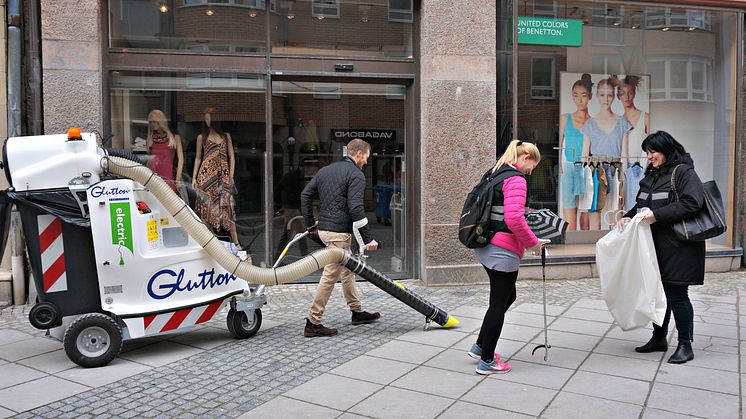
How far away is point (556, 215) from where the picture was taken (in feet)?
33.4

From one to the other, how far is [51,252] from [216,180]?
3823 millimetres

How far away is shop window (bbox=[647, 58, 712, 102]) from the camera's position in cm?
1070

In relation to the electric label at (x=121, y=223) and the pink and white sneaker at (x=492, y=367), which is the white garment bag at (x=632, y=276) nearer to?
the pink and white sneaker at (x=492, y=367)

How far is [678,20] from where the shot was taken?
1030 cm

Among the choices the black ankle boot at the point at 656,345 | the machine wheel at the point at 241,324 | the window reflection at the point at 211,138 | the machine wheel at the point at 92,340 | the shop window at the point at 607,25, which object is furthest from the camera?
the shop window at the point at 607,25

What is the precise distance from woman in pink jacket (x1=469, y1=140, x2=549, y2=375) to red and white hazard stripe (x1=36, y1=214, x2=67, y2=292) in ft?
10.8

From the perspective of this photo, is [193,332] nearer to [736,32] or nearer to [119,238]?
[119,238]

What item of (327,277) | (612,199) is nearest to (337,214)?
(327,277)

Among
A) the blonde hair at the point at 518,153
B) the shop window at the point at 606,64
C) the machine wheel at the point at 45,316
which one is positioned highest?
the shop window at the point at 606,64

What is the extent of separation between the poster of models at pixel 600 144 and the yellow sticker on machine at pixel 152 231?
691 cm

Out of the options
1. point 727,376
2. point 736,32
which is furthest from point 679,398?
point 736,32

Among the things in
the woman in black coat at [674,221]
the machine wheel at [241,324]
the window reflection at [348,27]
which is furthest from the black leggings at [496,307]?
the window reflection at [348,27]

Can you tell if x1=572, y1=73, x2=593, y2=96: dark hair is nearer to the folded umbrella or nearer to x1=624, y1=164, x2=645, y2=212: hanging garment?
x1=624, y1=164, x2=645, y2=212: hanging garment

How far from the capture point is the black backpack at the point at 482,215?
4.89 m
